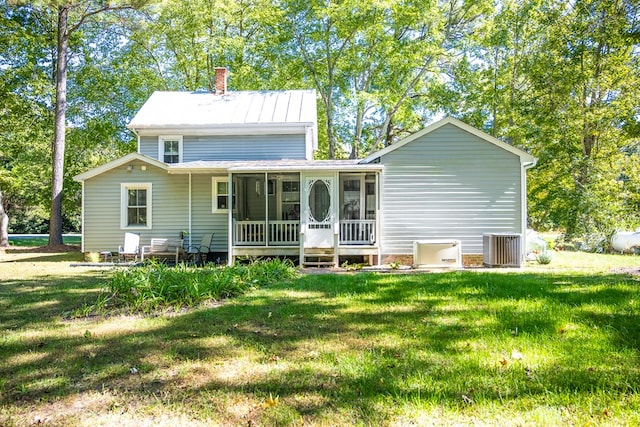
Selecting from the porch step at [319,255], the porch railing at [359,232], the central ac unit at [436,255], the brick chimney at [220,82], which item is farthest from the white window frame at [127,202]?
the central ac unit at [436,255]

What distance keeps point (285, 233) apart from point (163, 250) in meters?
4.10

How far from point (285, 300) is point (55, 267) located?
9.05 m

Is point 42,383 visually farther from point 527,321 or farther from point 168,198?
point 168,198

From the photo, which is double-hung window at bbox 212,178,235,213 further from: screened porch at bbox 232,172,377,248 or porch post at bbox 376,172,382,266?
porch post at bbox 376,172,382,266

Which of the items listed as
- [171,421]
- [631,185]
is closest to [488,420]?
[171,421]

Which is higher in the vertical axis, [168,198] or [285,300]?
[168,198]

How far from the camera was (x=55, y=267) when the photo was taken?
39.2 ft

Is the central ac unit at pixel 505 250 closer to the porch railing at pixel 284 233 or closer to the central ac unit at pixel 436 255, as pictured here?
the central ac unit at pixel 436 255

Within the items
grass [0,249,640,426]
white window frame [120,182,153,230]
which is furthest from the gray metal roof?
grass [0,249,640,426]

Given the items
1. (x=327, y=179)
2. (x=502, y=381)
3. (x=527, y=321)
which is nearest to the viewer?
(x=502, y=381)

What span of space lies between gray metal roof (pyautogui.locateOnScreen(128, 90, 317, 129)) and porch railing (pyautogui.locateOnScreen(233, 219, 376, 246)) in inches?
170

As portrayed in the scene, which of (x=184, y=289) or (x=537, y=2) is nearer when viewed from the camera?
(x=184, y=289)

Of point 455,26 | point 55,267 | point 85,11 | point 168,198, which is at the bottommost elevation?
point 55,267

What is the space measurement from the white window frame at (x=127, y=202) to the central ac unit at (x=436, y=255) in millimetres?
9026
